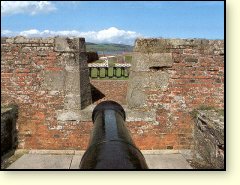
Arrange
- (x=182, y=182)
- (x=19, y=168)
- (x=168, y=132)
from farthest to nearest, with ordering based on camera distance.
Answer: (x=168, y=132) → (x=19, y=168) → (x=182, y=182)

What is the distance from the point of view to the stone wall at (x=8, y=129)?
4.84 metres

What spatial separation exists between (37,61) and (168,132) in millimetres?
2184

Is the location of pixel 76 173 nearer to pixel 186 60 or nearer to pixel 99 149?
pixel 99 149

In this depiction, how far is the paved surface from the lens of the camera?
464 cm

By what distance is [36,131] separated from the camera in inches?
206

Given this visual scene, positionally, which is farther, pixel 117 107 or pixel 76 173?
pixel 117 107

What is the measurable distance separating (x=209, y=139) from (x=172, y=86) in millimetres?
965

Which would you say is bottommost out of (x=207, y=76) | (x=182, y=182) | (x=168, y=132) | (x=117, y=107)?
(x=182, y=182)

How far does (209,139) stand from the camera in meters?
Result: 4.73

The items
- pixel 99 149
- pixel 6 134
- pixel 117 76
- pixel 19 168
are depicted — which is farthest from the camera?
pixel 117 76

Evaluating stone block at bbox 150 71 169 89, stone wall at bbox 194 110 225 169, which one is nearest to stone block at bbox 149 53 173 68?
stone block at bbox 150 71 169 89

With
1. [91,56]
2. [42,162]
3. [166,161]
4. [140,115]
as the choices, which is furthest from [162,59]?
[91,56]

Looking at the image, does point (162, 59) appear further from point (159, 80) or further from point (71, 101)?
point (71, 101)

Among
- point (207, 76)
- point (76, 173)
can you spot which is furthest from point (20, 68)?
point (207, 76)
